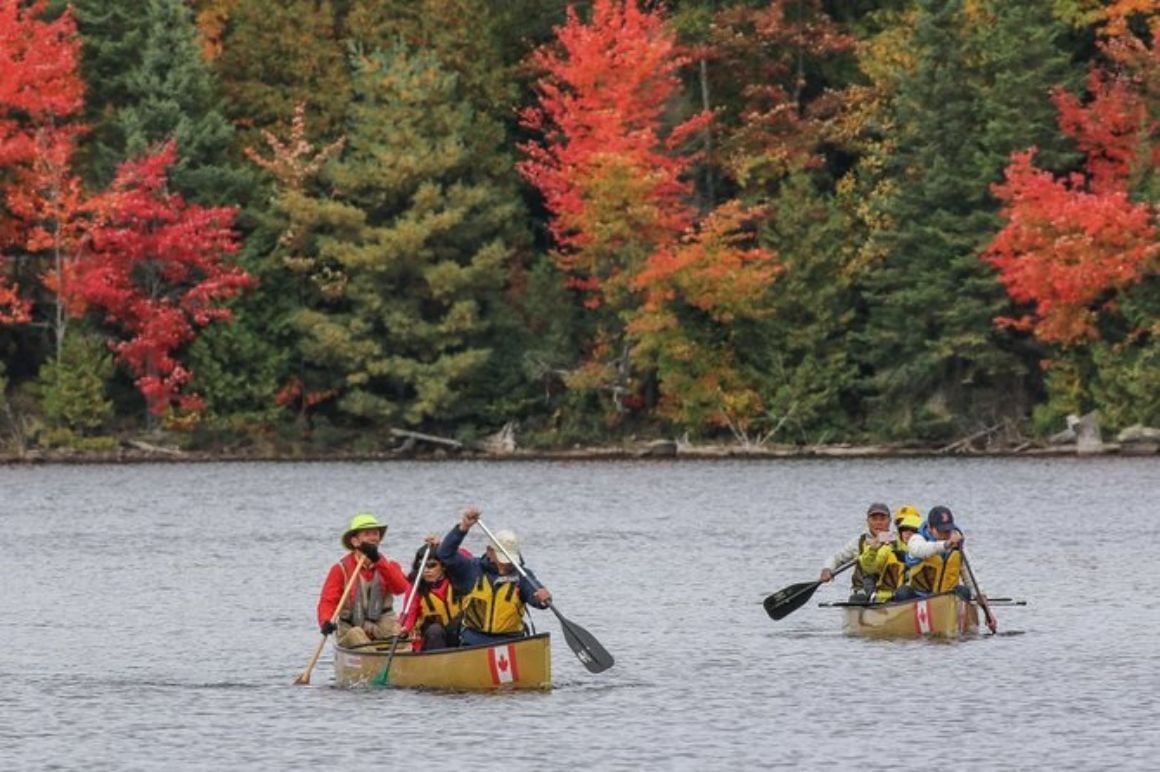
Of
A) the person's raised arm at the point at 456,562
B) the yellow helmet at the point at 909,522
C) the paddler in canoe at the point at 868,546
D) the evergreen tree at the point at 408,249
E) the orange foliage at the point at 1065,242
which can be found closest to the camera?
the person's raised arm at the point at 456,562

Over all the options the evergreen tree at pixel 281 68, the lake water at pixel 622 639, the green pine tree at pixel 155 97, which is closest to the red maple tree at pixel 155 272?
the green pine tree at pixel 155 97

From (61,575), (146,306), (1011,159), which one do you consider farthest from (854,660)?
(146,306)

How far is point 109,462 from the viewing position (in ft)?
302

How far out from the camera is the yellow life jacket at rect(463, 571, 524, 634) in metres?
35.2

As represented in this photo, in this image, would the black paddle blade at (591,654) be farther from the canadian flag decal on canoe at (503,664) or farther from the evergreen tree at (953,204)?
the evergreen tree at (953,204)

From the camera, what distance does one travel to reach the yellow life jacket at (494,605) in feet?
116

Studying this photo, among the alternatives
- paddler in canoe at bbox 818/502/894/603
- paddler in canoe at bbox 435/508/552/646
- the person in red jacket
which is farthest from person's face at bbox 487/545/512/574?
paddler in canoe at bbox 818/502/894/603

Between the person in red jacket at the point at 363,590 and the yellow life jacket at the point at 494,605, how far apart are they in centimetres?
89

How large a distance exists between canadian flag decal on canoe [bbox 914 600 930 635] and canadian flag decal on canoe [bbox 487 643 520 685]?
24.5ft

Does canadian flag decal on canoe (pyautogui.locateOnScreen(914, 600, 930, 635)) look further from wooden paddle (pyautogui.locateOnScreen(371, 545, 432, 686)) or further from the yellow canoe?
wooden paddle (pyautogui.locateOnScreen(371, 545, 432, 686))

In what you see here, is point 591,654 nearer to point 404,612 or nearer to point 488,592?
point 488,592

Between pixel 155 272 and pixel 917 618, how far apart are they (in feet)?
173

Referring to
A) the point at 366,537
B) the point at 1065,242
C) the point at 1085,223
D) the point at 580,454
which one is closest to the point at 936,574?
the point at 366,537

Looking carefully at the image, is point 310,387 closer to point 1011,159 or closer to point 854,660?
point 1011,159
